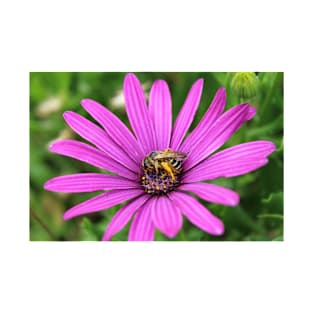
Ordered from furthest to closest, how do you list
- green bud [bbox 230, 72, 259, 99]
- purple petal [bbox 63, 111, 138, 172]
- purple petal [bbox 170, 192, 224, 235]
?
green bud [bbox 230, 72, 259, 99] < purple petal [bbox 63, 111, 138, 172] < purple petal [bbox 170, 192, 224, 235]

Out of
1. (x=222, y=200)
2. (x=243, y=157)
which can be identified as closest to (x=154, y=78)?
(x=243, y=157)

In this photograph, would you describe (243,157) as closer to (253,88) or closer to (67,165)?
(253,88)

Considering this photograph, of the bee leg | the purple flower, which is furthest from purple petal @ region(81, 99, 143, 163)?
the bee leg

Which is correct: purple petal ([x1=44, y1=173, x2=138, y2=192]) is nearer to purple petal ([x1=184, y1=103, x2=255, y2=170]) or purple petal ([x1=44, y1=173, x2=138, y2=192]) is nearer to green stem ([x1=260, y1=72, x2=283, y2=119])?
purple petal ([x1=184, y1=103, x2=255, y2=170])

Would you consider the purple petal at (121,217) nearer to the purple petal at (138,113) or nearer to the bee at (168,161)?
the bee at (168,161)

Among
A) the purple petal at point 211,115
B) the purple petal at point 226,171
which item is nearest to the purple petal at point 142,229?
the purple petal at point 226,171

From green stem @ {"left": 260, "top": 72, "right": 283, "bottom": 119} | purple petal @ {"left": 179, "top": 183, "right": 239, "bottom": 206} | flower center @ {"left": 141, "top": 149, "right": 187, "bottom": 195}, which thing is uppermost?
green stem @ {"left": 260, "top": 72, "right": 283, "bottom": 119}
